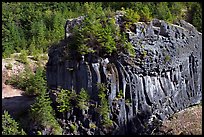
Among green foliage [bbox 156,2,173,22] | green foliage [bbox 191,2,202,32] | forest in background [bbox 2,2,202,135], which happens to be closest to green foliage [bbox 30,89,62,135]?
forest in background [bbox 2,2,202,135]

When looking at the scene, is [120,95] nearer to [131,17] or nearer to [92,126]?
[92,126]

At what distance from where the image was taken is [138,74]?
2303cm

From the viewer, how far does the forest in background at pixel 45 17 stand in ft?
141

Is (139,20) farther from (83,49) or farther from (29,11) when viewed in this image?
(29,11)

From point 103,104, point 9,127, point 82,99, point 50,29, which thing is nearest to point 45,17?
point 50,29

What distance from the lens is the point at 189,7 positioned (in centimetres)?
5256

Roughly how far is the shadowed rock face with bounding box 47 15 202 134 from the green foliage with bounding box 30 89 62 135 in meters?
1.82

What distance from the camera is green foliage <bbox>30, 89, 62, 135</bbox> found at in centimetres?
2102

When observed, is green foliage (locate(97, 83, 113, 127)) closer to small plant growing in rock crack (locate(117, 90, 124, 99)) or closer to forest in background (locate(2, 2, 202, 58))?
small plant growing in rock crack (locate(117, 90, 124, 99))

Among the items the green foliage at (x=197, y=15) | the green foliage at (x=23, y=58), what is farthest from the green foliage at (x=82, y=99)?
the green foliage at (x=197, y=15)

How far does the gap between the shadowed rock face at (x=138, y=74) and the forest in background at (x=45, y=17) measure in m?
15.1

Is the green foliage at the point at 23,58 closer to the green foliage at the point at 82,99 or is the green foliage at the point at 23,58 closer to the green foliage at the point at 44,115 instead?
the green foliage at the point at 44,115

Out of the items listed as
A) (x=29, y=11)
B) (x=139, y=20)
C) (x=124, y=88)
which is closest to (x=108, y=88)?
(x=124, y=88)

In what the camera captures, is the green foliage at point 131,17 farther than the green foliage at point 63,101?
Yes
